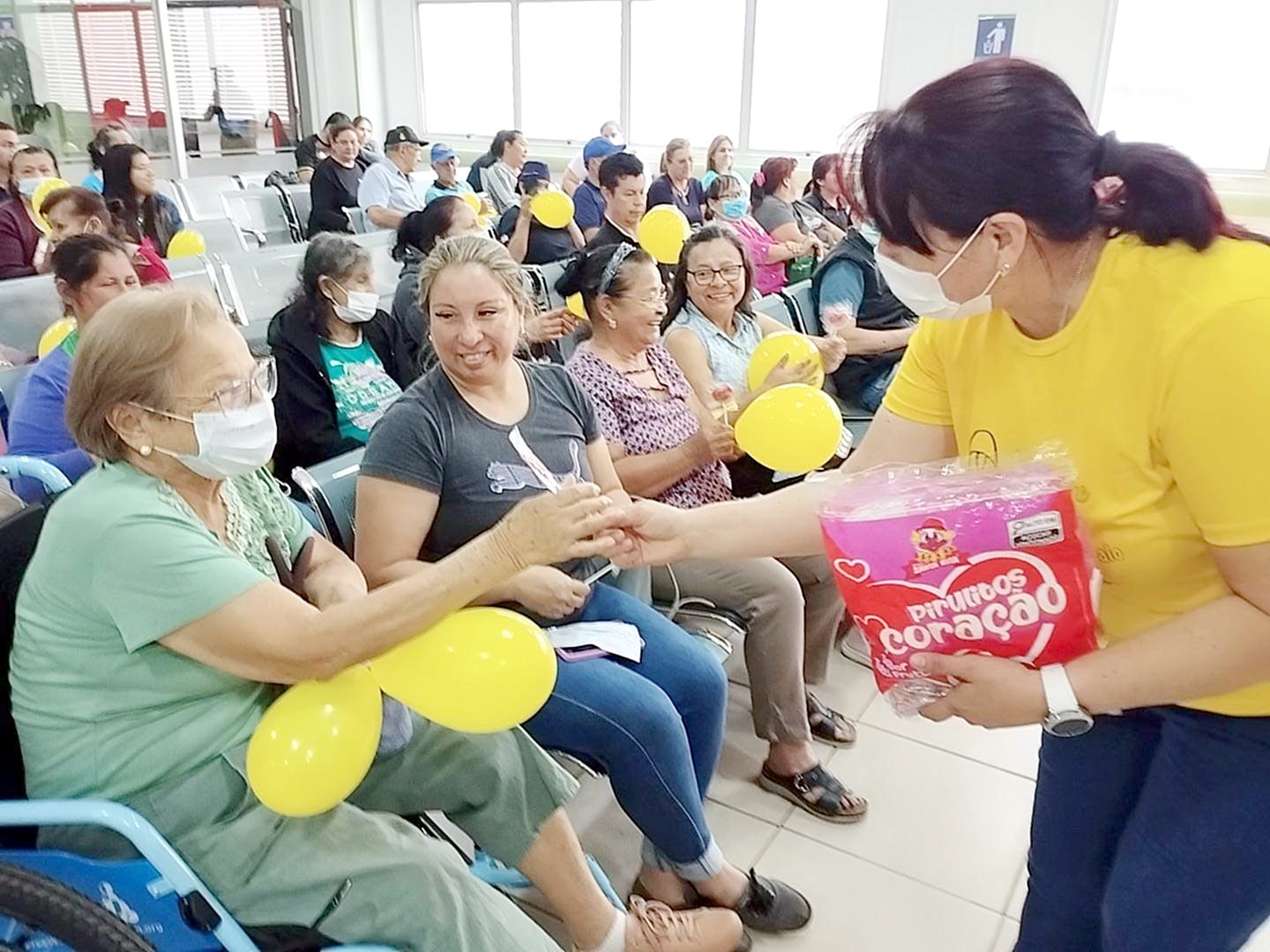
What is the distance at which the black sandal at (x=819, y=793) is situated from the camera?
2.17 m

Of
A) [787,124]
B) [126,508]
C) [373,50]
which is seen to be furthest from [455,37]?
[126,508]

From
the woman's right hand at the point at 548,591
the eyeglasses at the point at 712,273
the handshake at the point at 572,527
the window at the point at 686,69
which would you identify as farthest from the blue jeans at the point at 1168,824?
the window at the point at 686,69

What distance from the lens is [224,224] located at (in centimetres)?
583

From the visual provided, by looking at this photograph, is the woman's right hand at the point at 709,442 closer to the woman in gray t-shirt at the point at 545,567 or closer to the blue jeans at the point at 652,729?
the woman in gray t-shirt at the point at 545,567

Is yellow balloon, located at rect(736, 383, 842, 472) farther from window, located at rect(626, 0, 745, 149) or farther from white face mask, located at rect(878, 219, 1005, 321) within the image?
window, located at rect(626, 0, 745, 149)

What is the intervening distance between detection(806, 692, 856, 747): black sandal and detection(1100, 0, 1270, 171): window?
5.78 m

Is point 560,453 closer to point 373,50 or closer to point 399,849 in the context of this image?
point 399,849

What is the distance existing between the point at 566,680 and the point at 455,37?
10.0m

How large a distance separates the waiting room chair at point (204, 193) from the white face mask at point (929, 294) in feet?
21.5

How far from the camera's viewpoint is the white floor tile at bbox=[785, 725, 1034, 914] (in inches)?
80.3

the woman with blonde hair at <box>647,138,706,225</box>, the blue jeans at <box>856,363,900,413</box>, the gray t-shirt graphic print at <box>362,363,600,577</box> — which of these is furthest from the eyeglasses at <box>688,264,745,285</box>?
the woman with blonde hair at <box>647,138,706,225</box>

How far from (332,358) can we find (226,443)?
4.98 feet

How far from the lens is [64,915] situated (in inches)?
41.6

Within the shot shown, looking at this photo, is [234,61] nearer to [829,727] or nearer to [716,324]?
[716,324]
